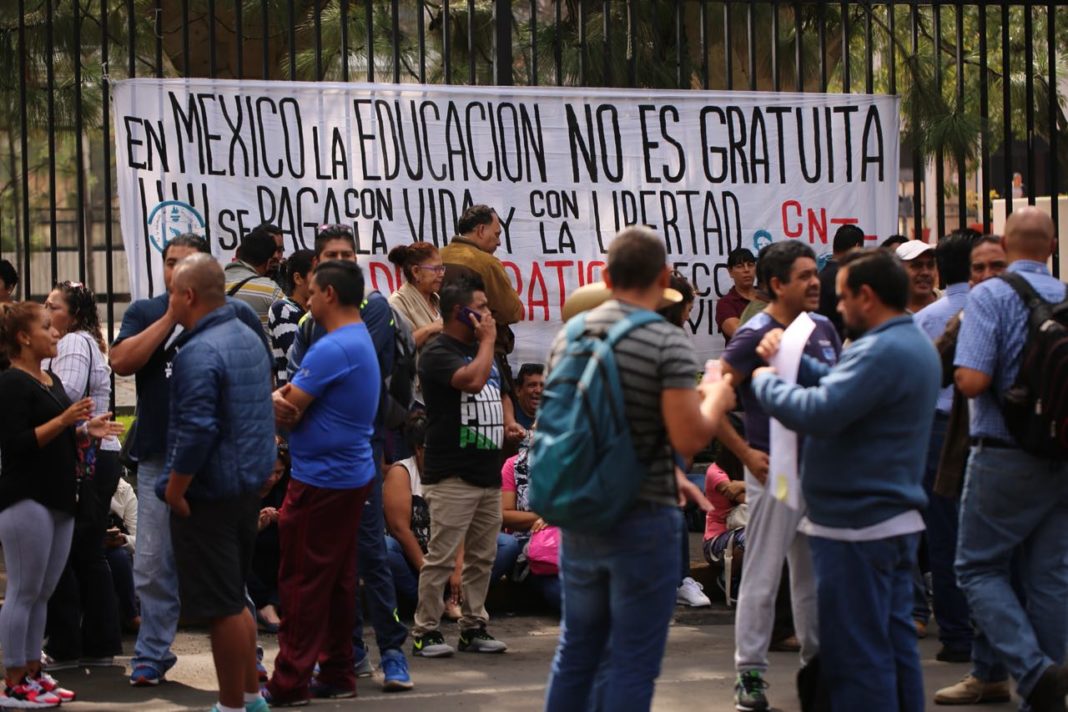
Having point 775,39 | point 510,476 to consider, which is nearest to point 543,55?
point 775,39

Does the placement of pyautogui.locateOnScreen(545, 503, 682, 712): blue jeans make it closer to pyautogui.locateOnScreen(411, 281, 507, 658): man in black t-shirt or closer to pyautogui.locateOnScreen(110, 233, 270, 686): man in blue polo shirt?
pyautogui.locateOnScreen(110, 233, 270, 686): man in blue polo shirt

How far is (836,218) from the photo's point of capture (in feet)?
31.3

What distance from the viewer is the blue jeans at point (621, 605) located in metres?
4.73

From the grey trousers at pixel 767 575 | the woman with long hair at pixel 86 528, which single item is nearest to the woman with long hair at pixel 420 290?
the woman with long hair at pixel 86 528

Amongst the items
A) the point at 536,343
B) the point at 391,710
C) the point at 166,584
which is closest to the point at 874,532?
the point at 391,710

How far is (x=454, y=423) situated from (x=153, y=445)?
1412mm

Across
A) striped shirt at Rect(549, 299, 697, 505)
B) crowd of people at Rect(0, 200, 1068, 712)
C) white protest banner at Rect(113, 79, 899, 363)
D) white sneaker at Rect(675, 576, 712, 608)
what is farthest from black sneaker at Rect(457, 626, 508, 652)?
striped shirt at Rect(549, 299, 697, 505)

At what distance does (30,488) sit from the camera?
6383 mm

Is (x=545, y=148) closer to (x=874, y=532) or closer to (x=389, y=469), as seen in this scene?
(x=389, y=469)

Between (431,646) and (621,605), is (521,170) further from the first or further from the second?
(621,605)

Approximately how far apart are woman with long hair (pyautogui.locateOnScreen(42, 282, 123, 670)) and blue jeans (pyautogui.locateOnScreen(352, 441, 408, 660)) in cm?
119

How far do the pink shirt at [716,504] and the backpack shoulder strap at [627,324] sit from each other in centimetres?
376

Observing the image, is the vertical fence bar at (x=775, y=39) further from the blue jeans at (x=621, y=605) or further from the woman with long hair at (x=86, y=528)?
the blue jeans at (x=621, y=605)

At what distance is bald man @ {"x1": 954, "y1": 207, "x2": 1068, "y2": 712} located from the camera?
582 centimetres
